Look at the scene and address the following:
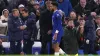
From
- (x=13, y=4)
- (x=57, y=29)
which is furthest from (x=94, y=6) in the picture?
(x=57, y=29)

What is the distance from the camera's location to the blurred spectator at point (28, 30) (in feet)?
42.3

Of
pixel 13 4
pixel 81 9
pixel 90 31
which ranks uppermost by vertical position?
pixel 13 4

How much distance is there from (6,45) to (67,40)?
2281mm

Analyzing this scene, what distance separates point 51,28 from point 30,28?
76 centimetres

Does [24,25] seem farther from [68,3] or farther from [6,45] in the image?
[68,3]

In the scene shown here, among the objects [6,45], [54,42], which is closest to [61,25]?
[54,42]

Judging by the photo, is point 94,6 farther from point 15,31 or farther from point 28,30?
point 15,31

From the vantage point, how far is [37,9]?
14102 mm

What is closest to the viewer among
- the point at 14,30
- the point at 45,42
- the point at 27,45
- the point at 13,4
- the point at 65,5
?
the point at 45,42

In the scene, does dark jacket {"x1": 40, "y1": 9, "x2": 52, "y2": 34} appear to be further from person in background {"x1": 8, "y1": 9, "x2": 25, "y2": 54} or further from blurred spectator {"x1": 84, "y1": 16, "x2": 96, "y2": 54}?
blurred spectator {"x1": 84, "y1": 16, "x2": 96, "y2": 54}

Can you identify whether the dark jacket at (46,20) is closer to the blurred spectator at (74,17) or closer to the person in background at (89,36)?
the blurred spectator at (74,17)

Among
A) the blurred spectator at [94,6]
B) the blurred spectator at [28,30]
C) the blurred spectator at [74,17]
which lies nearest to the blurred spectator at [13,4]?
the blurred spectator at [28,30]

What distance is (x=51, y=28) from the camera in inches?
496

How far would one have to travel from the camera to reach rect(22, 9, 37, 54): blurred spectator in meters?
12.9
